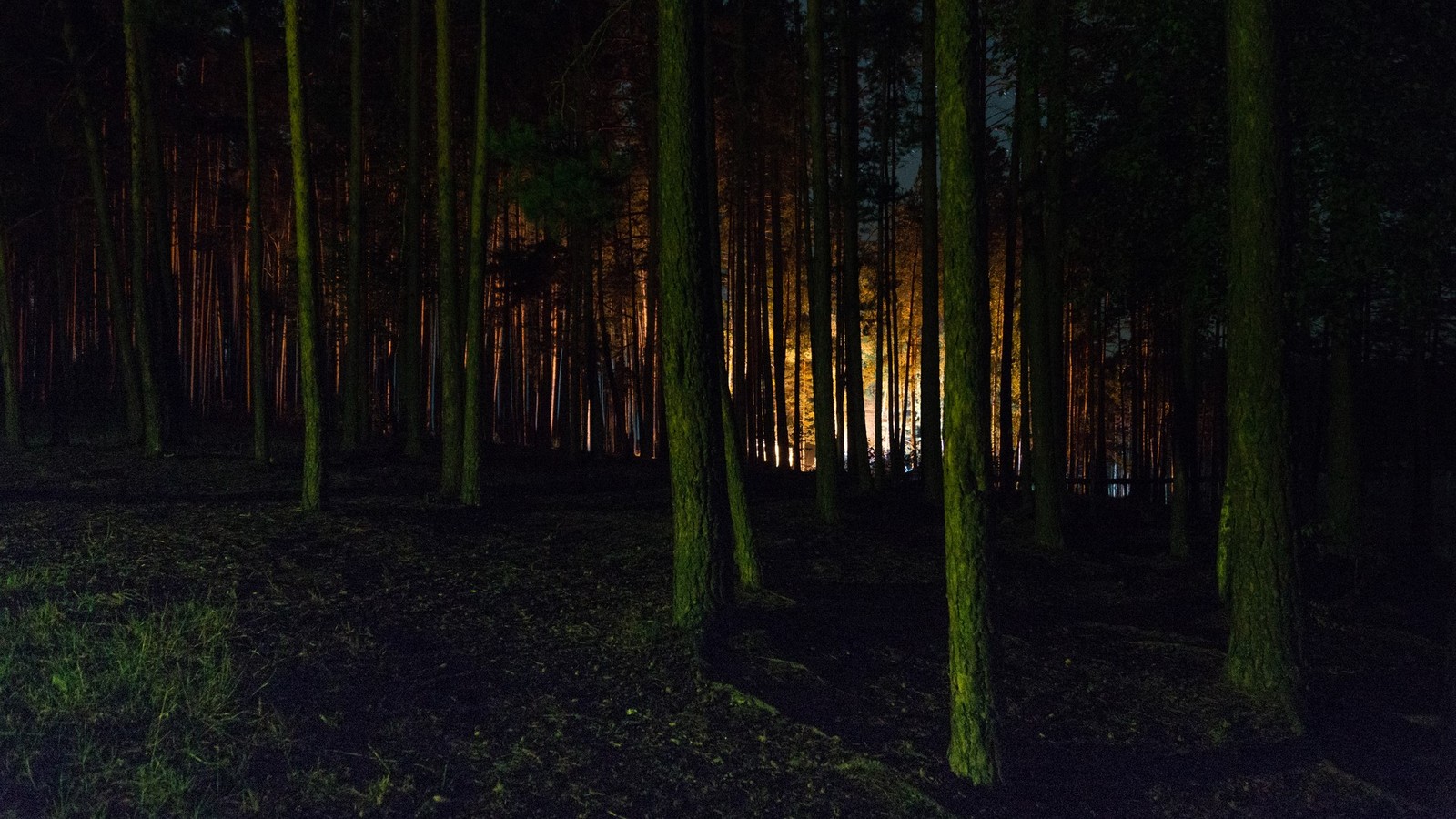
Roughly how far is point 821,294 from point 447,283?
18.1 ft

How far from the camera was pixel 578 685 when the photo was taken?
7.16 meters

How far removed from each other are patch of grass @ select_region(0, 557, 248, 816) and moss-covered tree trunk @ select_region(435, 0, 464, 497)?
18.9 ft

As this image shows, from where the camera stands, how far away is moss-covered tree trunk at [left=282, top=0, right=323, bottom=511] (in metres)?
11.2

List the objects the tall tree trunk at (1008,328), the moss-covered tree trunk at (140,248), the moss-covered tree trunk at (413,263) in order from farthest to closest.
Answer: the tall tree trunk at (1008,328) < the moss-covered tree trunk at (413,263) < the moss-covered tree trunk at (140,248)

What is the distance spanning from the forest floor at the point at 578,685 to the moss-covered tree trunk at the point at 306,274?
2.56ft

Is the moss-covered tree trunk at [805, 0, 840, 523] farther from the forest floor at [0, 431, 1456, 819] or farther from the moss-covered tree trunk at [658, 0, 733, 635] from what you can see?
the moss-covered tree trunk at [658, 0, 733, 635]

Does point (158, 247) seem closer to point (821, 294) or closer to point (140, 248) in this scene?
point (140, 248)

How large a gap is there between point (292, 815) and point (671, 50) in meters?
6.27

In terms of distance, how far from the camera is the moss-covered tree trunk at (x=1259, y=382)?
7.82m

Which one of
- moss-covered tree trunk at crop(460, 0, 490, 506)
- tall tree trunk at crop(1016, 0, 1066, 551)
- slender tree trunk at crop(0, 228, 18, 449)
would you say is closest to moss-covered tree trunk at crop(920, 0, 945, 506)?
tall tree trunk at crop(1016, 0, 1066, 551)

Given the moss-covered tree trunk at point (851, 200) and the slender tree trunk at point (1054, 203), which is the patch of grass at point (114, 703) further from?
the slender tree trunk at point (1054, 203)

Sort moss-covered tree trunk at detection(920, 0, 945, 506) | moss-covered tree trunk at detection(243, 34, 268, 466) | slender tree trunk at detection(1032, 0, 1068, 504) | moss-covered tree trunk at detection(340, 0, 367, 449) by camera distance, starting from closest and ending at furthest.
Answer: slender tree trunk at detection(1032, 0, 1068, 504)
moss-covered tree trunk at detection(243, 34, 268, 466)
moss-covered tree trunk at detection(920, 0, 945, 506)
moss-covered tree trunk at detection(340, 0, 367, 449)

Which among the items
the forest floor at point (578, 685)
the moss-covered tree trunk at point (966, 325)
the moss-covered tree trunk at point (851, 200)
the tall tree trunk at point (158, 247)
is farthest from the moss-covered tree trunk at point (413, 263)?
the moss-covered tree trunk at point (966, 325)

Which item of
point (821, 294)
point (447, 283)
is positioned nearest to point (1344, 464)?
point (821, 294)
